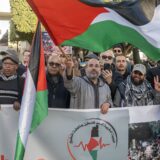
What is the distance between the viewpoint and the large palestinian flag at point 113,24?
198 inches

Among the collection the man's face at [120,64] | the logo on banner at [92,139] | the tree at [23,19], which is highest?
the tree at [23,19]

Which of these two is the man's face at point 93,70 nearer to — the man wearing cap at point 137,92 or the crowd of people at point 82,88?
the crowd of people at point 82,88

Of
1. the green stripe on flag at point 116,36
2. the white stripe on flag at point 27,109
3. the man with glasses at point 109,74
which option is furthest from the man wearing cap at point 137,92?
the white stripe on flag at point 27,109

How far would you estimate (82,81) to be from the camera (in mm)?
5781

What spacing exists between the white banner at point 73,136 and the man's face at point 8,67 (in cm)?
46

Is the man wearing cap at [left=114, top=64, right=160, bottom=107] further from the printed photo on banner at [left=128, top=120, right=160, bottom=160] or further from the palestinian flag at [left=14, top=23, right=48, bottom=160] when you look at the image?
the palestinian flag at [left=14, top=23, right=48, bottom=160]

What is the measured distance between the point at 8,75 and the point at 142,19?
64.5 inches

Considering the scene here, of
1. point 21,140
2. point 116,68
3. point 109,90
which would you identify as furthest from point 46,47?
point 21,140

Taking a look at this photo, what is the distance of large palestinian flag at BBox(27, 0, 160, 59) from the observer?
504 centimetres

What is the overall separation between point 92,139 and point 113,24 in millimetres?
1311

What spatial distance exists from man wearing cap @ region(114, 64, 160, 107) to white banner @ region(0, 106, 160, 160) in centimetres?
34

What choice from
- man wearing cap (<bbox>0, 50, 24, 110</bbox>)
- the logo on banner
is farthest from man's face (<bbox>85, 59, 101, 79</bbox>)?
man wearing cap (<bbox>0, 50, 24, 110</bbox>)

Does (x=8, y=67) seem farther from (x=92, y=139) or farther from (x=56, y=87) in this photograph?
(x=92, y=139)

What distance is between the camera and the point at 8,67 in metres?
5.62
